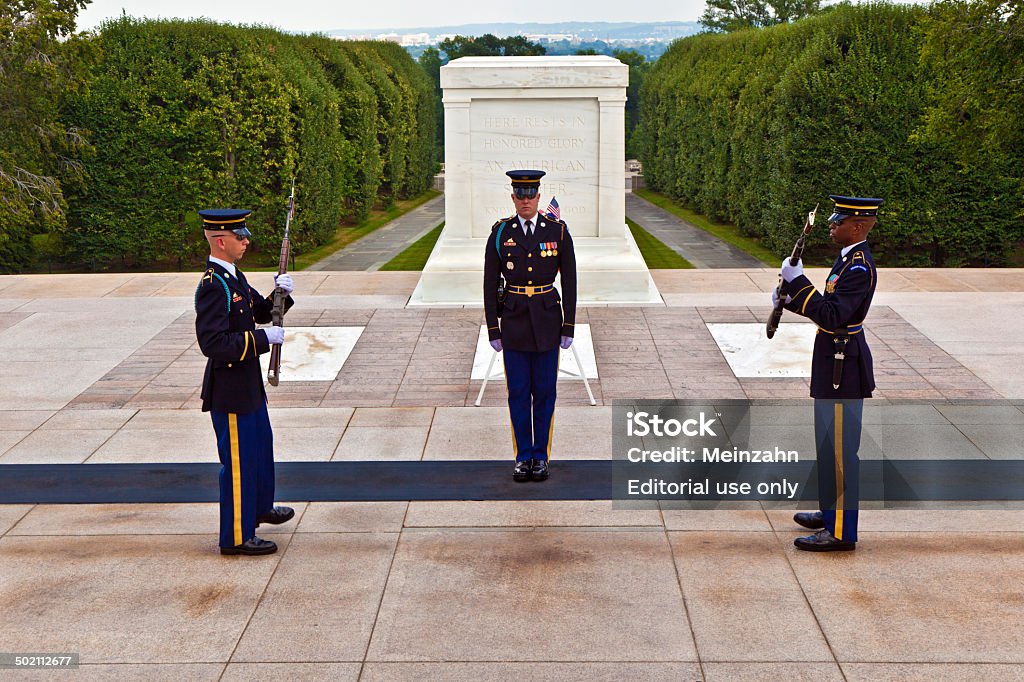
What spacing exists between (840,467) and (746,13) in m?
52.5

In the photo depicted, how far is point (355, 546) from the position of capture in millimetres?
4934

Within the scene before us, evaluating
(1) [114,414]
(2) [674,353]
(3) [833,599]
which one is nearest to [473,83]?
(2) [674,353]

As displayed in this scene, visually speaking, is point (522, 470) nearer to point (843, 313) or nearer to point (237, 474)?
point (237, 474)

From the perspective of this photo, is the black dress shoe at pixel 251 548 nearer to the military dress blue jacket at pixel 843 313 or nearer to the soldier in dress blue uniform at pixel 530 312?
the soldier in dress blue uniform at pixel 530 312

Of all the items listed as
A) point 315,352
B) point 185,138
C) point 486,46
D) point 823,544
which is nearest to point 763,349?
point 315,352

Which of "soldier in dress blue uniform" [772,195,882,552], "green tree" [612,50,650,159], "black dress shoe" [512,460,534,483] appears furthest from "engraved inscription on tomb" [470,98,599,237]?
"green tree" [612,50,650,159]

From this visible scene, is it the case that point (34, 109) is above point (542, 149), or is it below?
above

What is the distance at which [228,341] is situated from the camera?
184 inches

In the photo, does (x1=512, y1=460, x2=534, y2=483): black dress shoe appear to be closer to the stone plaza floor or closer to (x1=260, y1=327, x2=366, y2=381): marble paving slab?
the stone plaza floor

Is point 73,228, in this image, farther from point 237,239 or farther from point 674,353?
point 237,239

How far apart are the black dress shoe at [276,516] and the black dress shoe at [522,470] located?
1174mm

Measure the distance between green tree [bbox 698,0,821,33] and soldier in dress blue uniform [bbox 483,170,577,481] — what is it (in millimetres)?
48248

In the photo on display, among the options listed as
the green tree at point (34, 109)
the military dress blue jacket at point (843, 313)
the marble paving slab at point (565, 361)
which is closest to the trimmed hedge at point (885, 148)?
the marble paving slab at point (565, 361)

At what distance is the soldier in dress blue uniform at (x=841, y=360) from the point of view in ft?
15.6
